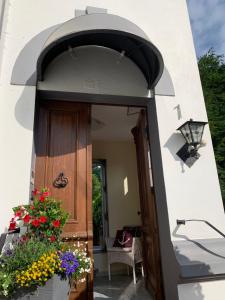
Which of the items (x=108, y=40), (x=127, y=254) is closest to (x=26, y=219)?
(x=108, y=40)

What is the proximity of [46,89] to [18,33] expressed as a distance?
88 cm

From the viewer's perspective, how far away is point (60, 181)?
2.60m

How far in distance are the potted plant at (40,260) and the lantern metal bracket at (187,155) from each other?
4.99 ft

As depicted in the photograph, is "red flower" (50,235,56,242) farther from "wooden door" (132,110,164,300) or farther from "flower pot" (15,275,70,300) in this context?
"wooden door" (132,110,164,300)

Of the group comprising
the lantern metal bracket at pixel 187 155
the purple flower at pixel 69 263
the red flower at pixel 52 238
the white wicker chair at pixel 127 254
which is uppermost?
the lantern metal bracket at pixel 187 155

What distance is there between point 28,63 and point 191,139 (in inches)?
84.9

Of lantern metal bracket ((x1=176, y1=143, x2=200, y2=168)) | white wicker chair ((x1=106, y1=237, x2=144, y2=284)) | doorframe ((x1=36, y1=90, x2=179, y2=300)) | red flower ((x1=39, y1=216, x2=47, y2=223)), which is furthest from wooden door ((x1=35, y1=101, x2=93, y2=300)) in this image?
white wicker chair ((x1=106, y1=237, x2=144, y2=284))

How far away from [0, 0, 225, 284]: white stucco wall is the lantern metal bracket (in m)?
0.06

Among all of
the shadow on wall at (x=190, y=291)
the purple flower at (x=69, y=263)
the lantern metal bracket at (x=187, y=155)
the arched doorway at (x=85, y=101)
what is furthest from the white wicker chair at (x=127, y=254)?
the purple flower at (x=69, y=263)

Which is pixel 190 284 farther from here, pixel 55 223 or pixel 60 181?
pixel 60 181

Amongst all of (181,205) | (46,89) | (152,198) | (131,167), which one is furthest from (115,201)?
(46,89)

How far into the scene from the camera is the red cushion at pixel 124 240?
4484mm

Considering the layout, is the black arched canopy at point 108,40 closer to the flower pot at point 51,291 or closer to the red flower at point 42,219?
the red flower at point 42,219

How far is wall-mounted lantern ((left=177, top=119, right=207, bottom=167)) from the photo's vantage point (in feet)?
8.60
